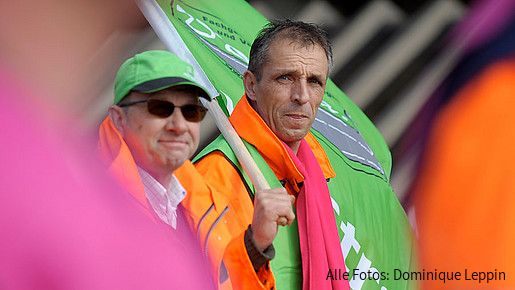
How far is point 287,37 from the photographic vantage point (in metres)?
1.42

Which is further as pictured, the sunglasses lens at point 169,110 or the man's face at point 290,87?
the man's face at point 290,87

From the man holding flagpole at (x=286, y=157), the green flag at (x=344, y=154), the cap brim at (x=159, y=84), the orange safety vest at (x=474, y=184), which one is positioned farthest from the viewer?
the orange safety vest at (x=474, y=184)

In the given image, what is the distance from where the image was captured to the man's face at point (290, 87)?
142cm

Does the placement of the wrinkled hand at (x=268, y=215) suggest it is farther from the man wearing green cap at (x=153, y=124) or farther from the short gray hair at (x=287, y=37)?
the short gray hair at (x=287, y=37)

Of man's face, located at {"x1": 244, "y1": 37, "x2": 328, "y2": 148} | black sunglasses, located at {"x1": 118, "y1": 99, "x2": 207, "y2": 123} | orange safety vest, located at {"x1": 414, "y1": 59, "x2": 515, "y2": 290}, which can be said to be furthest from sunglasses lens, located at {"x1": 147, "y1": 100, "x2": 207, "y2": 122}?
orange safety vest, located at {"x1": 414, "y1": 59, "x2": 515, "y2": 290}

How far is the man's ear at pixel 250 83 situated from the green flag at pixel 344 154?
0.04 metres

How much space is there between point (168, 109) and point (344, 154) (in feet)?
1.84

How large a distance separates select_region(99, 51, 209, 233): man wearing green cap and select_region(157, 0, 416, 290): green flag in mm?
256

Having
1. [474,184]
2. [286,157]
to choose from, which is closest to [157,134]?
[286,157]

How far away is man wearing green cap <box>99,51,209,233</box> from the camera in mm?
1179

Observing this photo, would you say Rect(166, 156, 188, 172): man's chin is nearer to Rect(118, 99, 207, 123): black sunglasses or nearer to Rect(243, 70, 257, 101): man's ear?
Rect(118, 99, 207, 123): black sunglasses

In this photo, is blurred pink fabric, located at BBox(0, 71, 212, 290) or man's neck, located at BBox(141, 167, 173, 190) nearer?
blurred pink fabric, located at BBox(0, 71, 212, 290)

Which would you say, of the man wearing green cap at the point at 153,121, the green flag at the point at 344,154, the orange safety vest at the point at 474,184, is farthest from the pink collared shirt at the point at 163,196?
the orange safety vest at the point at 474,184

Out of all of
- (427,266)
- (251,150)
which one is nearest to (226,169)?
(251,150)
